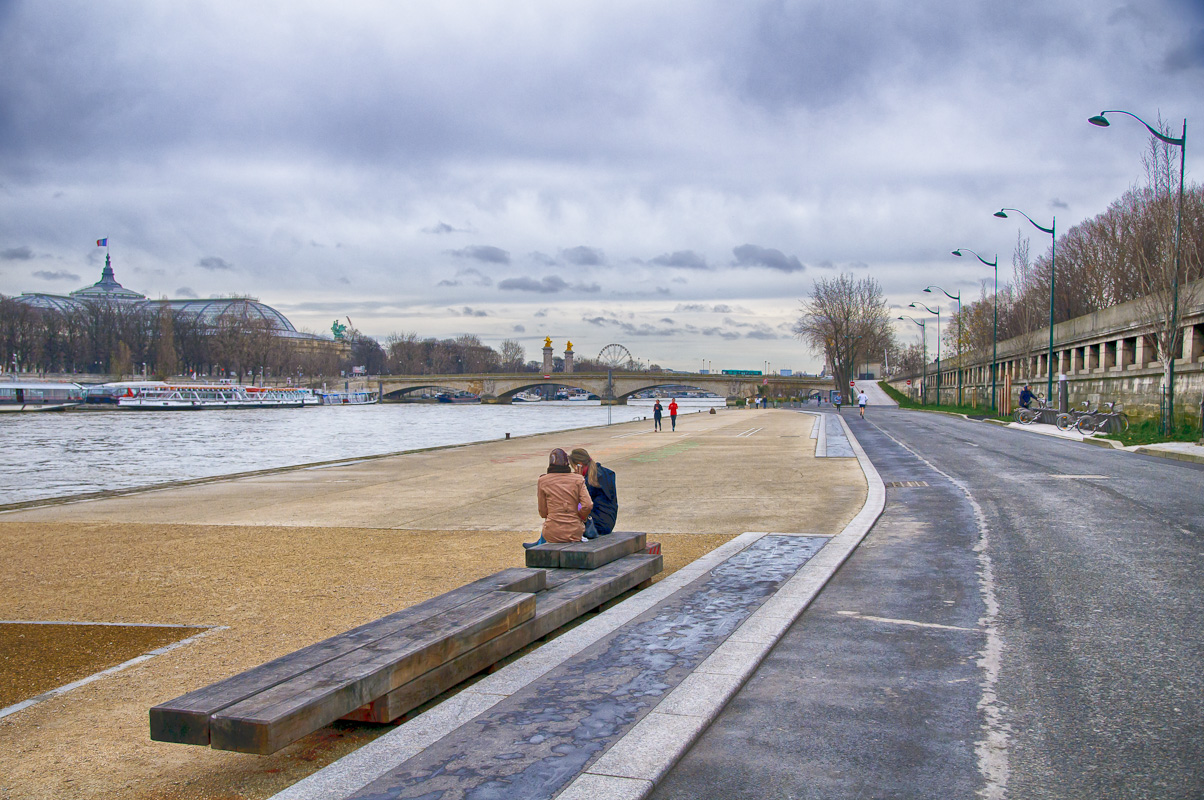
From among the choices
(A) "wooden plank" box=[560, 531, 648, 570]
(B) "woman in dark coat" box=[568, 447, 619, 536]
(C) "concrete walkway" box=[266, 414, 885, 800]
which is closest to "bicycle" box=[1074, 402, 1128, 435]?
(B) "woman in dark coat" box=[568, 447, 619, 536]

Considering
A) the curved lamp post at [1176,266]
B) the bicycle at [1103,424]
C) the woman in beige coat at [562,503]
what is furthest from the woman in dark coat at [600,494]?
the bicycle at [1103,424]

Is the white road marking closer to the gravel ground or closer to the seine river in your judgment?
the gravel ground

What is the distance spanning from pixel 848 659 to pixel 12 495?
2353 cm

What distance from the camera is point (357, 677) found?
4348 millimetres

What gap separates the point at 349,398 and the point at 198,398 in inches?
1370

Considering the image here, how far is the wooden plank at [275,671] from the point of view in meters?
3.84

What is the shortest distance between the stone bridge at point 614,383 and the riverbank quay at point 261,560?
3381 inches

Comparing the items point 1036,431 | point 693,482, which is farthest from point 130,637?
point 1036,431

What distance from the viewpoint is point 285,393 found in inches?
4660

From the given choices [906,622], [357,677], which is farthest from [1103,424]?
[357,677]

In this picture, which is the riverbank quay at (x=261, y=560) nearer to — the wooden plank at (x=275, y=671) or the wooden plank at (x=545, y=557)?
the wooden plank at (x=275, y=671)

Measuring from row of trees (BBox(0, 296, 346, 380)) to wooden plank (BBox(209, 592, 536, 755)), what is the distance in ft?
450

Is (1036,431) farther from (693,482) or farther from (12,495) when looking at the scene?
(12,495)

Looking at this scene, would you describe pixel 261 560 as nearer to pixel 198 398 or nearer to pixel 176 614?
pixel 176 614
